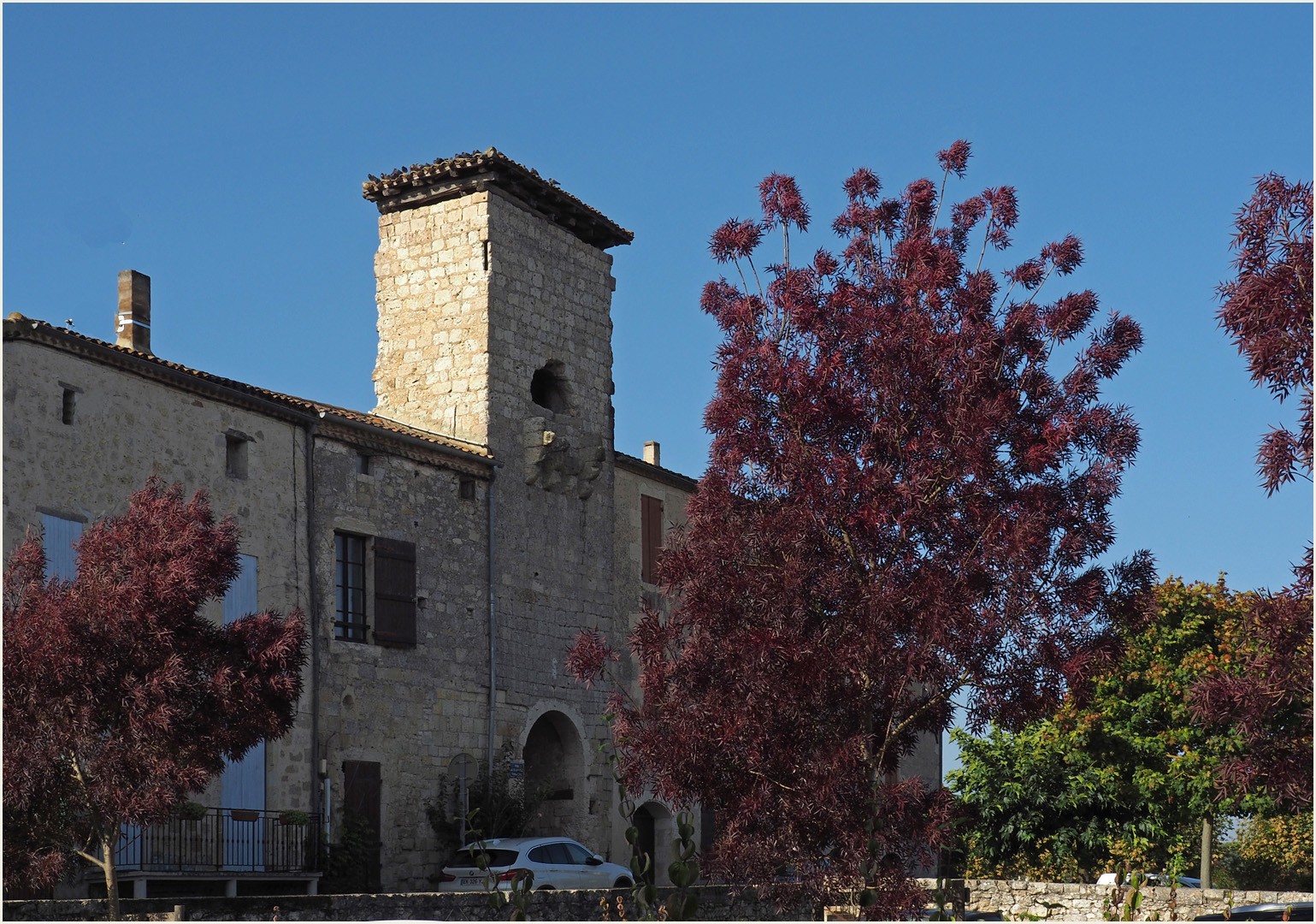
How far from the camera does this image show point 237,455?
1980cm

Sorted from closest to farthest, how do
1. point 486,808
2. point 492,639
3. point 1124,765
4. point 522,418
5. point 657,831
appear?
point 486,808 → point 492,639 → point 522,418 → point 1124,765 → point 657,831

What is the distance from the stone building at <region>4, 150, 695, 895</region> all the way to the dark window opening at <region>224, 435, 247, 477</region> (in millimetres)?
24

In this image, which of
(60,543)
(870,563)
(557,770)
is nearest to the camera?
(870,563)

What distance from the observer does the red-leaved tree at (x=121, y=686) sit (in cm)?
1261

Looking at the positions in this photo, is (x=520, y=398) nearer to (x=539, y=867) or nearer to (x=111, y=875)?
(x=539, y=867)

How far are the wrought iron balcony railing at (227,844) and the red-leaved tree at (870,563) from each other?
717 centimetres

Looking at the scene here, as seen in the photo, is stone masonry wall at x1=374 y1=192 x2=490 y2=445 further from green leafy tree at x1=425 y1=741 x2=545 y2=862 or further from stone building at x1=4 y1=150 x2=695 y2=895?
green leafy tree at x1=425 y1=741 x2=545 y2=862

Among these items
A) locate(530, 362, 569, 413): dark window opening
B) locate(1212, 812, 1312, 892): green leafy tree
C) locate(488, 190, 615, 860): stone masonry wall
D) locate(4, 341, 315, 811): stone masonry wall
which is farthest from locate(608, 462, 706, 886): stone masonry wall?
locate(1212, 812, 1312, 892): green leafy tree

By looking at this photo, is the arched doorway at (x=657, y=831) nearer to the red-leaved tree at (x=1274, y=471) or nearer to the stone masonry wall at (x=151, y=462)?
the stone masonry wall at (x=151, y=462)

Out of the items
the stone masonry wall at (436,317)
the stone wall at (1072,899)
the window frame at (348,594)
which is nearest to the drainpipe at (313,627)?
the window frame at (348,594)

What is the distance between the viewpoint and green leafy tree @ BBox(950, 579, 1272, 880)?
25.8 meters

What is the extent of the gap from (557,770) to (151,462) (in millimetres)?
9056

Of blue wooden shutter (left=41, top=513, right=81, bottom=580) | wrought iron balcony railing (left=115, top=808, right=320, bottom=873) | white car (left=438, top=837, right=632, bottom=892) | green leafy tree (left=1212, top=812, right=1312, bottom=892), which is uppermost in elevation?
blue wooden shutter (left=41, top=513, right=81, bottom=580)

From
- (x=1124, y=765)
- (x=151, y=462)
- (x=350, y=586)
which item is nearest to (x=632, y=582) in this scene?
(x=350, y=586)
